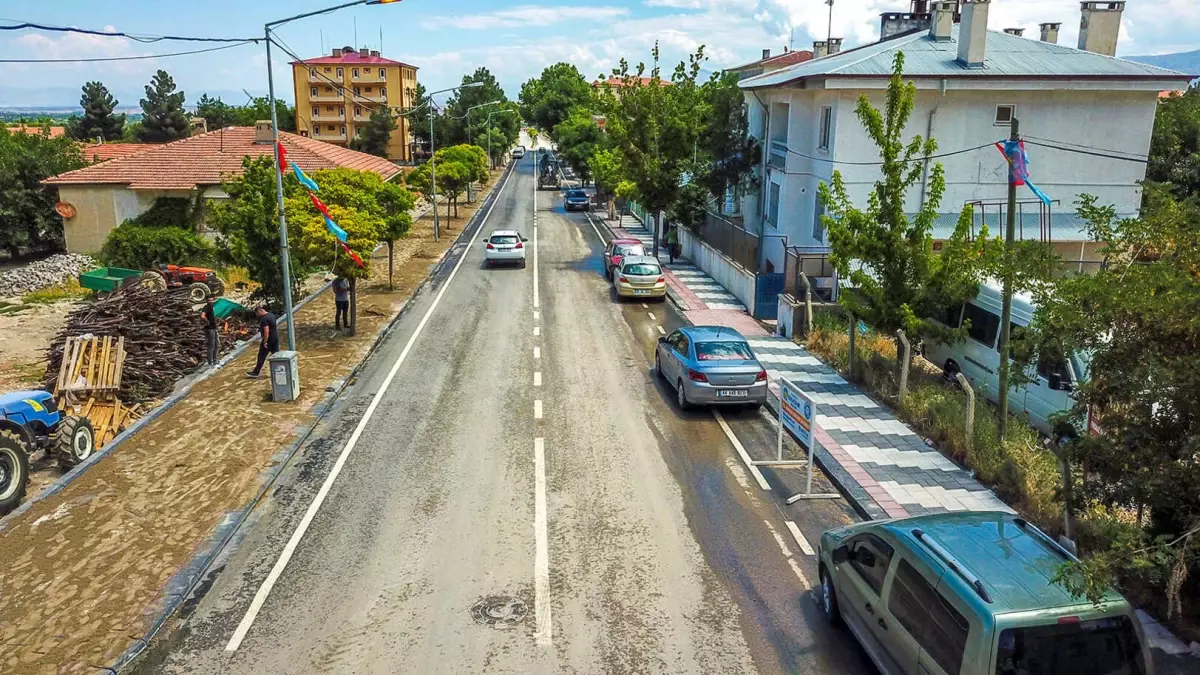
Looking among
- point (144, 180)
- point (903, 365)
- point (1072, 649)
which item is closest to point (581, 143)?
point (144, 180)

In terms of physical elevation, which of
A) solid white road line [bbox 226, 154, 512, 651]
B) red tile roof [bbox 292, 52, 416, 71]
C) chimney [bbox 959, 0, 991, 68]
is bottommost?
solid white road line [bbox 226, 154, 512, 651]

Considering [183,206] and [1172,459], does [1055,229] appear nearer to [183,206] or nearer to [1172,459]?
[1172,459]

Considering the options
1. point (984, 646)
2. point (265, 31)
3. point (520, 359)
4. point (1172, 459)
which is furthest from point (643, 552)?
point (265, 31)

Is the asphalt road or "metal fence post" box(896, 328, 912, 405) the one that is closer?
the asphalt road

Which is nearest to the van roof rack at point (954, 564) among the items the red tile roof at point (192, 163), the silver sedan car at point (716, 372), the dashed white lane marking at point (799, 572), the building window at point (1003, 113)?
the dashed white lane marking at point (799, 572)

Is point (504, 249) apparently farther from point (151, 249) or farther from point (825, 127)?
point (151, 249)

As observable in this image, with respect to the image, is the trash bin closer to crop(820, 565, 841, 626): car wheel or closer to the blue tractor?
the blue tractor

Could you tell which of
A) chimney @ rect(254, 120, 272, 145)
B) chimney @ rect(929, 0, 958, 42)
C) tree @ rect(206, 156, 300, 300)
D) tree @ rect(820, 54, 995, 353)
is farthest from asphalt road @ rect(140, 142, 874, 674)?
chimney @ rect(254, 120, 272, 145)
